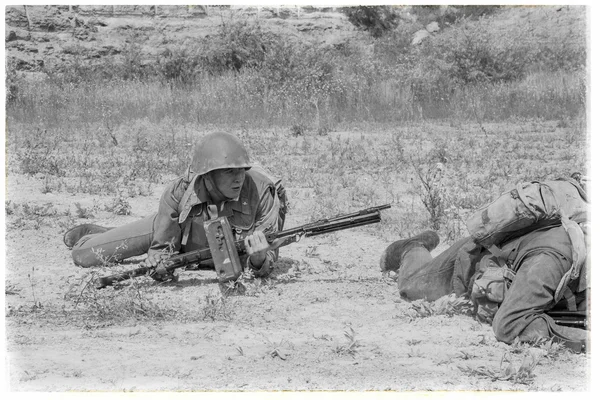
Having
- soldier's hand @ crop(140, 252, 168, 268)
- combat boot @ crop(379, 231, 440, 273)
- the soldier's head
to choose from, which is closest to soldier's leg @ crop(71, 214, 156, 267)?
soldier's hand @ crop(140, 252, 168, 268)

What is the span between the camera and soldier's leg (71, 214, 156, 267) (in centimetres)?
659

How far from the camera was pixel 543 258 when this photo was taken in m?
4.68

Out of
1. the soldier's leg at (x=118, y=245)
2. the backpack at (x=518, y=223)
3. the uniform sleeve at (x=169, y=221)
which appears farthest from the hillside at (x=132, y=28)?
the backpack at (x=518, y=223)

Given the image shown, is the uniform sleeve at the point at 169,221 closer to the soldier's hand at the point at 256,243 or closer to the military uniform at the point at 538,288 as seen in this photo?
the soldier's hand at the point at 256,243

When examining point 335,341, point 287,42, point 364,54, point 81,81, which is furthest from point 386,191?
point 364,54

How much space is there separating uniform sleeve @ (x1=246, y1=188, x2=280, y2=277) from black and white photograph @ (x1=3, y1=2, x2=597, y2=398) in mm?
17

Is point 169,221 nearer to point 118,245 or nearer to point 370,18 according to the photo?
point 118,245

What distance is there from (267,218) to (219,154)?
69 centimetres

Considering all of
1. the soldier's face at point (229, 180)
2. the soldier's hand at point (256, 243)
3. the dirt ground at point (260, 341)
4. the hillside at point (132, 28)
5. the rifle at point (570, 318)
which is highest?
the hillside at point (132, 28)

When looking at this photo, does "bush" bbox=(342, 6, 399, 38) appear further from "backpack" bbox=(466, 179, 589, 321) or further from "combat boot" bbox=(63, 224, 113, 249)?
"backpack" bbox=(466, 179, 589, 321)

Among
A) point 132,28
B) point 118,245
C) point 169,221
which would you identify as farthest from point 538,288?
point 132,28

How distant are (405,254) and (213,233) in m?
1.53

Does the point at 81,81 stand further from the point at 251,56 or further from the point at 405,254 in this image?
the point at 405,254

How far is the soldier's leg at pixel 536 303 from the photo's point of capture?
15.2ft
